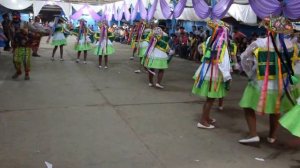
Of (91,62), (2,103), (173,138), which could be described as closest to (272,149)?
(173,138)

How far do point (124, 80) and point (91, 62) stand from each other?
159 inches

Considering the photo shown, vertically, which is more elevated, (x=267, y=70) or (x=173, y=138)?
(x=267, y=70)

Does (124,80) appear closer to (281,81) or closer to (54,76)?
(54,76)

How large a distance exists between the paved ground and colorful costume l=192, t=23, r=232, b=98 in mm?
628

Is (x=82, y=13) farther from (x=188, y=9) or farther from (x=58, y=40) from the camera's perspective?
(x=58, y=40)

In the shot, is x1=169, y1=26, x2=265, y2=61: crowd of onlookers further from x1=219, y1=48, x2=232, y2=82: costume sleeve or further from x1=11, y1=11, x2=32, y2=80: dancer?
x1=219, y1=48, x2=232, y2=82: costume sleeve

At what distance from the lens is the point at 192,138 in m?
5.09

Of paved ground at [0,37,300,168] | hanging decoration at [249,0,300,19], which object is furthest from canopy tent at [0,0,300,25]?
paved ground at [0,37,300,168]

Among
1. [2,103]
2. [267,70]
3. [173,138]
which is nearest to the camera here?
[267,70]

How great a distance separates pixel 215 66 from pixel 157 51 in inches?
132

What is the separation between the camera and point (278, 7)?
7582 millimetres

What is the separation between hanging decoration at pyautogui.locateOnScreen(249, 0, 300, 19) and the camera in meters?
7.21

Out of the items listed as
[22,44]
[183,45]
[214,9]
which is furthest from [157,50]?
[183,45]

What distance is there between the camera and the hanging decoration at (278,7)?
7.21 m
